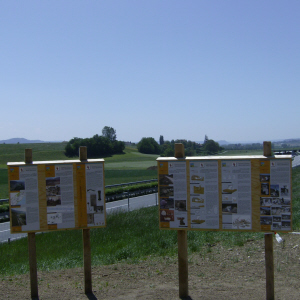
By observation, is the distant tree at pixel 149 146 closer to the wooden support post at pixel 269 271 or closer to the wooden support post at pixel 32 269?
the wooden support post at pixel 32 269

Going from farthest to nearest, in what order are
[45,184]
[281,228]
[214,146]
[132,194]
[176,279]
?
[214,146], [132,194], [176,279], [45,184], [281,228]

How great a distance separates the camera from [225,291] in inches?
222

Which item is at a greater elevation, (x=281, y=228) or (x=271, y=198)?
(x=271, y=198)

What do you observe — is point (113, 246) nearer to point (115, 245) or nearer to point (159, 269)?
point (115, 245)

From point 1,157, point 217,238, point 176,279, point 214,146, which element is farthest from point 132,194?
point 1,157

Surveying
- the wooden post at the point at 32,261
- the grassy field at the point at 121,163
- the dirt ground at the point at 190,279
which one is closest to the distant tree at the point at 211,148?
the grassy field at the point at 121,163

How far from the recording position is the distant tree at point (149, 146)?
218ft

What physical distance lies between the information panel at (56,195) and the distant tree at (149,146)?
5863 cm

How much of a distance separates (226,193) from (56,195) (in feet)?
8.67

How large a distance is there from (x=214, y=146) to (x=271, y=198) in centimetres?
2952

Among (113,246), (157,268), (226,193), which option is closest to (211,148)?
(113,246)

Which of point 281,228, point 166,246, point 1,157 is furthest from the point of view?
point 1,157

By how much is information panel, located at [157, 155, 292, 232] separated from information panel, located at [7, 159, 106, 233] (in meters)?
1.10

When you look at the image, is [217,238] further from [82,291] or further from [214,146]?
[214,146]
